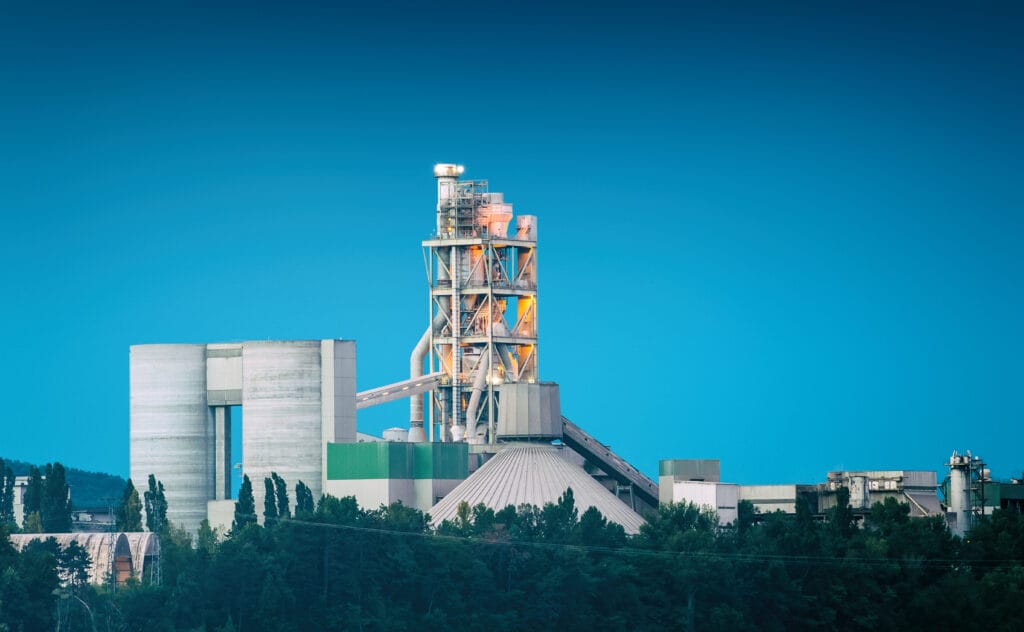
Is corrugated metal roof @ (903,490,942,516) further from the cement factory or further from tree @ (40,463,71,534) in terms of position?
tree @ (40,463,71,534)

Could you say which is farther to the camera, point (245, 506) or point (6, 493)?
point (6, 493)

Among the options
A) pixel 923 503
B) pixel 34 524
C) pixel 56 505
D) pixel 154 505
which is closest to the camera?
pixel 34 524

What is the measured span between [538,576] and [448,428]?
43.7 meters

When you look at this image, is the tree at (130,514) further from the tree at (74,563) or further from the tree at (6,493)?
the tree at (74,563)

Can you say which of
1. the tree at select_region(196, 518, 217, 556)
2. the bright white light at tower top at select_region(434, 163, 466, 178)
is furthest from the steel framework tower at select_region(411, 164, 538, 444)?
the tree at select_region(196, 518, 217, 556)

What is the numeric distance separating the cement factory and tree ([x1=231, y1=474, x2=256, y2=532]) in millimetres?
7078

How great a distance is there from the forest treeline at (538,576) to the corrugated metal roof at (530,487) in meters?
3.74

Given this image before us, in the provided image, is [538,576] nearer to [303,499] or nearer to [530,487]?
[530,487]

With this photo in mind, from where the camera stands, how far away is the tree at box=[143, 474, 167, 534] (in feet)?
545

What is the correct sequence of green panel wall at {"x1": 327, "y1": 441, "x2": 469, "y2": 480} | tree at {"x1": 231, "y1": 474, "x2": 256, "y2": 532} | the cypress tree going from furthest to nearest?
1. green panel wall at {"x1": 327, "y1": 441, "x2": 469, "y2": 480}
2. the cypress tree
3. tree at {"x1": 231, "y1": 474, "x2": 256, "y2": 532}

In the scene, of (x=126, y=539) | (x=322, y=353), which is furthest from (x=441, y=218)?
(x=126, y=539)

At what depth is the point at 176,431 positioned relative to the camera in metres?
177

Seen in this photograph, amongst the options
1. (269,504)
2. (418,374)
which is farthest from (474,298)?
(269,504)

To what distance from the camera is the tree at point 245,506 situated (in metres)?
156
